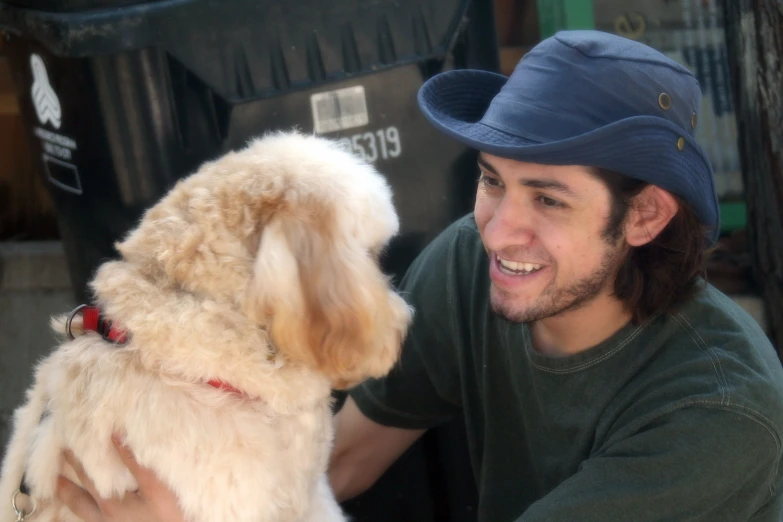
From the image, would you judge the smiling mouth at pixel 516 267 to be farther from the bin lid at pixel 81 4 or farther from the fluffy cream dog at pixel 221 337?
the bin lid at pixel 81 4

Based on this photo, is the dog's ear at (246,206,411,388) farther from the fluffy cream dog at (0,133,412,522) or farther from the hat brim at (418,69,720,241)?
the hat brim at (418,69,720,241)

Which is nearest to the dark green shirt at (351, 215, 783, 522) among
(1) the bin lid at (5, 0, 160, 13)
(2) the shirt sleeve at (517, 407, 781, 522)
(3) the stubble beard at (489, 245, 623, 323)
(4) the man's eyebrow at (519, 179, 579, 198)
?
(2) the shirt sleeve at (517, 407, 781, 522)

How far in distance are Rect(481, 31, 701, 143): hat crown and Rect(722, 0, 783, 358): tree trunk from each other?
4.43 feet

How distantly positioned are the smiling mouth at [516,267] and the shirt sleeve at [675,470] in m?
0.38

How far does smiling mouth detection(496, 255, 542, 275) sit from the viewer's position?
6.08ft

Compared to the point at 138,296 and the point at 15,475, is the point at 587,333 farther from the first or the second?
the point at 15,475

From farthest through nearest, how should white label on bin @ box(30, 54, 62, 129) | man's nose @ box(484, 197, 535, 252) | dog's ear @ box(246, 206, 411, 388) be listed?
1. white label on bin @ box(30, 54, 62, 129)
2. man's nose @ box(484, 197, 535, 252)
3. dog's ear @ box(246, 206, 411, 388)

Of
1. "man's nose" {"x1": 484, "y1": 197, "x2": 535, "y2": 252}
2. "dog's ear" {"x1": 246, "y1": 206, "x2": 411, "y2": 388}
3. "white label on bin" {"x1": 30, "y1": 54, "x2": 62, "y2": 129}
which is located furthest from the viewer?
"white label on bin" {"x1": 30, "y1": 54, "x2": 62, "y2": 129}

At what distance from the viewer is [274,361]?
1.70 metres

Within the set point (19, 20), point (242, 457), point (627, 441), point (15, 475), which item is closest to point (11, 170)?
point (19, 20)

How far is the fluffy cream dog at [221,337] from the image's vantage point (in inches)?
63.9

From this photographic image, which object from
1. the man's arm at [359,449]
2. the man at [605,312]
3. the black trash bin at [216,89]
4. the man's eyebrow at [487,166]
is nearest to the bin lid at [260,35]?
the black trash bin at [216,89]

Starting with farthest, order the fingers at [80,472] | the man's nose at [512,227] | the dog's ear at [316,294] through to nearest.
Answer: the man's nose at [512,227] < the fingers at [80,472] < the dog's ear at [316,294]

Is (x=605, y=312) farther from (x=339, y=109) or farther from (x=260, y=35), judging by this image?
(x=260, y=35)
